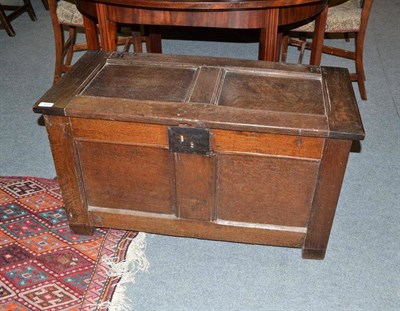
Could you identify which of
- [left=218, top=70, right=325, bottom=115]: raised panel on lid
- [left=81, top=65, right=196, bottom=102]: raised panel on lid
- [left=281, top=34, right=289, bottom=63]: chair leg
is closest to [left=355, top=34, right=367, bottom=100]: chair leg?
[left=281, top=34, right=289, bottom=63]: chair leg

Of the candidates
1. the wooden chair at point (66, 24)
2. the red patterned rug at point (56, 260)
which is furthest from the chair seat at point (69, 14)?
the red patterned rug at point (56, 260)

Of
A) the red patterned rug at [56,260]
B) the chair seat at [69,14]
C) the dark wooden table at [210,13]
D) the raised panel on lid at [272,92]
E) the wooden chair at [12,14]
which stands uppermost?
the dark wooden table at [210,13]

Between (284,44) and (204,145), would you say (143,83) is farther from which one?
(284,44)

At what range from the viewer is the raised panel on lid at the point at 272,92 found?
69.1 inches

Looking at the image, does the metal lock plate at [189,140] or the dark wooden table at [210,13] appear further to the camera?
the dark wooden table at [210,13]

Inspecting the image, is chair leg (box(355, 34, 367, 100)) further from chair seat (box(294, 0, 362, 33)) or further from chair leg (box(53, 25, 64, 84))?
chair leg (box(53, 25, 64, 84))

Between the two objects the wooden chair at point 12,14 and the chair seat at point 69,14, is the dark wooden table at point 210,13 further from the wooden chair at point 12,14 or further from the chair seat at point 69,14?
the wooden chair at point 12,14

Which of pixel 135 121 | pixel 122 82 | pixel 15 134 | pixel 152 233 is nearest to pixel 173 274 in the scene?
pixel 152 233

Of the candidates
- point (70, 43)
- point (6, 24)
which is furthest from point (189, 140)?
point (6, 24)

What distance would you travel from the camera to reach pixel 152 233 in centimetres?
212

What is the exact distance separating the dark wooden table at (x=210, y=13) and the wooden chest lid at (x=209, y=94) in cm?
19

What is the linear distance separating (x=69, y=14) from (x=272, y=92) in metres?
1.59

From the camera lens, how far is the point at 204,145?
1722mm

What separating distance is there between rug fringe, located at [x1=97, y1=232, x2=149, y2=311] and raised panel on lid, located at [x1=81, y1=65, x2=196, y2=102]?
26.5 inches
